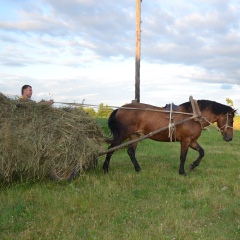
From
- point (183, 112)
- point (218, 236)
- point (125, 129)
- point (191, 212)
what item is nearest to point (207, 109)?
point (183, 112)

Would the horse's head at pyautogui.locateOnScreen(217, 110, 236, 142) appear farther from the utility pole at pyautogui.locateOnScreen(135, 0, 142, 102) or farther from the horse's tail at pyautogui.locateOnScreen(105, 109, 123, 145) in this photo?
the utility pole at pyautogui.locateOnScreen(135, 0, 142, 102)

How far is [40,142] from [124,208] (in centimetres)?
204

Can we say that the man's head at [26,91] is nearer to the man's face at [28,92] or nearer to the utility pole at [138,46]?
the man's face at [28,92]

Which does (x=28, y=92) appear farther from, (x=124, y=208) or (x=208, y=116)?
(x=208, y=116)

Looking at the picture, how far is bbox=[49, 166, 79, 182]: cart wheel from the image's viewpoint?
679 cm

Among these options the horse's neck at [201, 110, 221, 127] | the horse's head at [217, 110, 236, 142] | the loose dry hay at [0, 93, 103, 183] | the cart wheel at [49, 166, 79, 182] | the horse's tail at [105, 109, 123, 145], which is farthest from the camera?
the horse's head at [217, 110, 236, 142]

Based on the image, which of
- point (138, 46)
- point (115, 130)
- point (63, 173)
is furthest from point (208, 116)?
point (138, 46)

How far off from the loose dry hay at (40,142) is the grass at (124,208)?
323mm

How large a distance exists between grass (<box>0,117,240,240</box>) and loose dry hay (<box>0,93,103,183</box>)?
323 millimetres

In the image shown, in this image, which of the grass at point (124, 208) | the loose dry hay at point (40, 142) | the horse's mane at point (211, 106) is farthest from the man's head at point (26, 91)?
the horse's mane at point (211, 106)

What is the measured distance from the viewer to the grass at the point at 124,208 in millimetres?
4590

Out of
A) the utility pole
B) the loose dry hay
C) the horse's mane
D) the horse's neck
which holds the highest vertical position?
the utility pole

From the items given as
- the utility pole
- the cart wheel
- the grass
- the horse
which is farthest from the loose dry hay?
the utility pole

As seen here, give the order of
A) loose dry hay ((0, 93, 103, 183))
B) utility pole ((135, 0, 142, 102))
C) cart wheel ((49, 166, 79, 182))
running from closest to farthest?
loose dry hay ((0, 93, 103, 183)) < cart wheel ((49, 166, 79, 182)) < utility pole ((135, 0, 142, 102))
